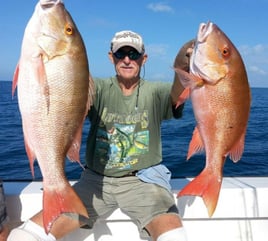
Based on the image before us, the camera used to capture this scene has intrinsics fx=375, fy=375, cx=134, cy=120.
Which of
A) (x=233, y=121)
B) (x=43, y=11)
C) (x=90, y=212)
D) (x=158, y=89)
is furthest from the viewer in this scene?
(x=158, y=89)

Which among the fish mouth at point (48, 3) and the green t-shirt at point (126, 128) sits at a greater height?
the fish mouth at point (48, 3)

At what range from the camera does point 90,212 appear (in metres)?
3.38

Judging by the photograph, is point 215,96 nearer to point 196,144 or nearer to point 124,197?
point 196,144

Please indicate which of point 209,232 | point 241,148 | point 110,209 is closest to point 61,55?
point 241,148

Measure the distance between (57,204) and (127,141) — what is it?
1090 mm

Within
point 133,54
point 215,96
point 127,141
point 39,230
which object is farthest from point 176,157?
point 215,96

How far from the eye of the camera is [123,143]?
3.50m

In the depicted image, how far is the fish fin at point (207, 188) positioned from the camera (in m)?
2.66

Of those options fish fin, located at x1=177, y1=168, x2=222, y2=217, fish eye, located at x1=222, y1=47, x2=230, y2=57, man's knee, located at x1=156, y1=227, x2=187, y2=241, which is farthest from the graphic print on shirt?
fish eye, located at x1=222, y1=47, x2=230, y2=57

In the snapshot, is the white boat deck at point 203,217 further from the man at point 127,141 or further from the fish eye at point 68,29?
the fish eye at point 68,29

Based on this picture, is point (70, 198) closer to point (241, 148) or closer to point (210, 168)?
point (210, 168)

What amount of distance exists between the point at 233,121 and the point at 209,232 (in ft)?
4.92

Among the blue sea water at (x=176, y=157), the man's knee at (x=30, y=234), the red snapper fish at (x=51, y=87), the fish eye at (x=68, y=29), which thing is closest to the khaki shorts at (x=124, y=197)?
the man's knee at (x=30, y=234)

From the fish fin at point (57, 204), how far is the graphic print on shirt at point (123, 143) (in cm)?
88
